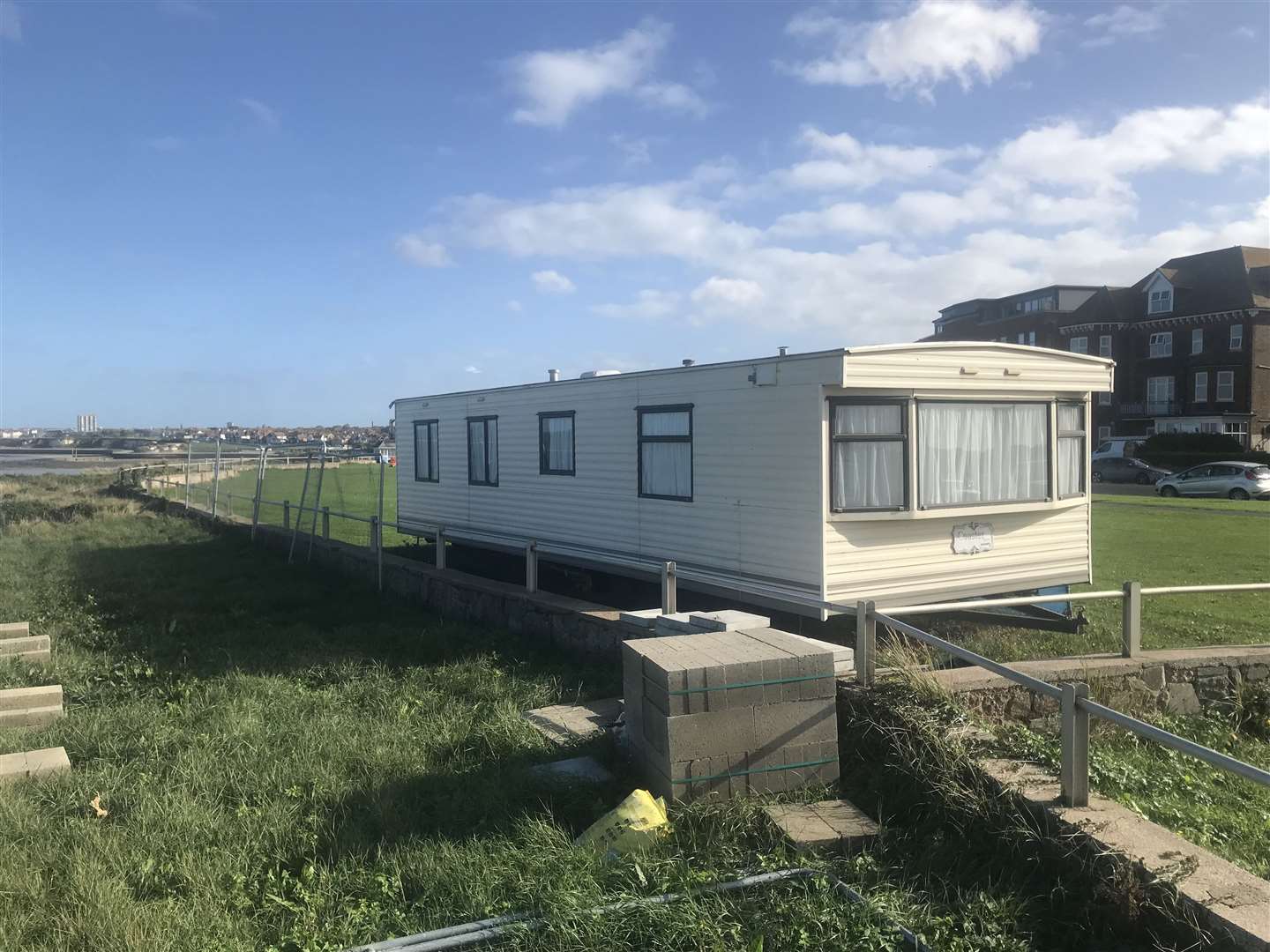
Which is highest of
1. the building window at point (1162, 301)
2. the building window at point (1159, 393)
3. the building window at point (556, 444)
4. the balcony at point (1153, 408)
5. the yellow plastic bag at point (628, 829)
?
the building window at point (1162, 301)

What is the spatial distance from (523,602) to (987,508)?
4.56m

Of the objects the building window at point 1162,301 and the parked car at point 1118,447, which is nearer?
the parked car at point 1118,447

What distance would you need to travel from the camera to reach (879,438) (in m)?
8.69

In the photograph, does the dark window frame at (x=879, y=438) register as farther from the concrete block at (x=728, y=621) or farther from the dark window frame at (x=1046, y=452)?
the concrete block at (x=728, y=621)

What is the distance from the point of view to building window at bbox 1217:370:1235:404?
42812 mm

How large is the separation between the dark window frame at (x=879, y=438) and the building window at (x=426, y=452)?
792 centimetres

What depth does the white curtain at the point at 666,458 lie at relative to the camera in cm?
1002

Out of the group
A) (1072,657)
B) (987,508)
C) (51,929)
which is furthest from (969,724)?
(987,508)

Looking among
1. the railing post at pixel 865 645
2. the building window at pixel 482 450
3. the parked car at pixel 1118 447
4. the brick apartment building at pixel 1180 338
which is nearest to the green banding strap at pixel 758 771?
the railing post at pixel 865 645

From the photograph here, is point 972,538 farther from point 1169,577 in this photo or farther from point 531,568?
point 1169,577

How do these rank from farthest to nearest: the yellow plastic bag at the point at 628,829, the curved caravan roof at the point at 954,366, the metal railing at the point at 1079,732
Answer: the curved caravan roof at the point at 954,366, the yellow plastic bag at the point at 628,829, the metal railing at the point at 1079,732

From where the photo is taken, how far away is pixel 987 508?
9312 mm

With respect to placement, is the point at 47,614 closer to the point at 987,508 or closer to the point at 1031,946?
the point at 987,508

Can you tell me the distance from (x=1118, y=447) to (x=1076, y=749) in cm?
3966
